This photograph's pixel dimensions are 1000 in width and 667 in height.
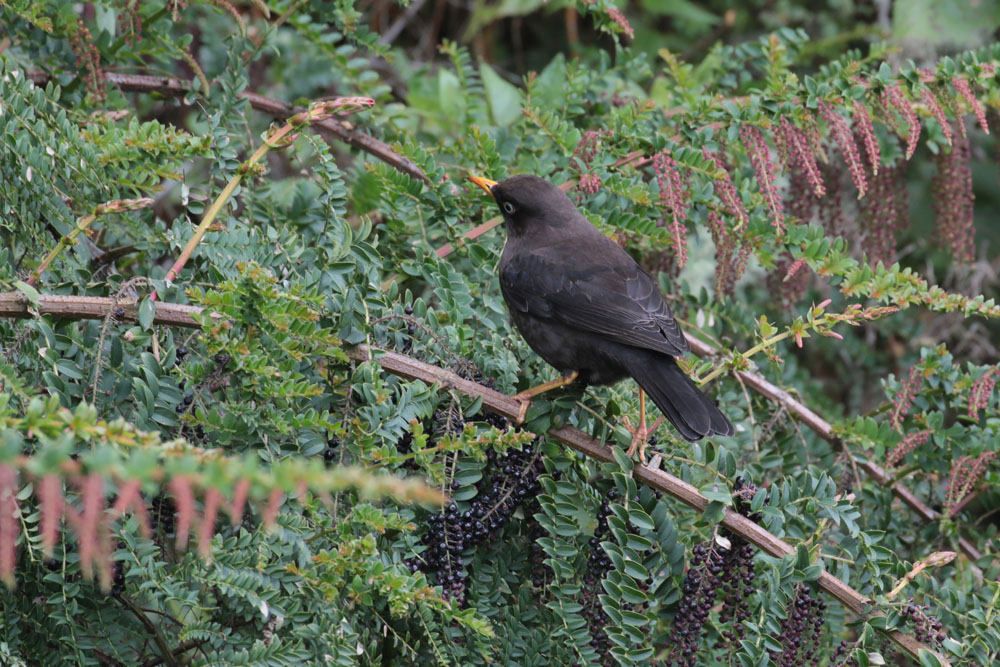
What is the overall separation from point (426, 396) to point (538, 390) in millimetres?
577

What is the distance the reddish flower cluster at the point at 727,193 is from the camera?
10.2 ft

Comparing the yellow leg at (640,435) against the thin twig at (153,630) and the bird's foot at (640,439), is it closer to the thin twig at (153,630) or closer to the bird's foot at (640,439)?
the bird's foot at (640,439)

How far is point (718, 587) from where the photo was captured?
104 inches

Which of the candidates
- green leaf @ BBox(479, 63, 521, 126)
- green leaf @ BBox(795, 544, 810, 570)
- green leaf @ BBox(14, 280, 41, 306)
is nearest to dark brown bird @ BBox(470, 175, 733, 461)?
green leaf @ BBox(795, 544, 810, 570)

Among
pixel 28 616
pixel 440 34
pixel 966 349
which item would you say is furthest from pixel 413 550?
pixel 440 34

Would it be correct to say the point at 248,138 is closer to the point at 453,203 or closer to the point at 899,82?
the point at 453,203

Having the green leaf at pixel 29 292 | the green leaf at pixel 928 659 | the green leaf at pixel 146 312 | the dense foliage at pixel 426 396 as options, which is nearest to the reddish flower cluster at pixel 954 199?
the dense foliage at pixel 426 396

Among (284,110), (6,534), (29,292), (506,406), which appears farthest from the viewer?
(284,110)

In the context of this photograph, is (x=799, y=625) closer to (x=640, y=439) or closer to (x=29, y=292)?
(x=640, y=439)

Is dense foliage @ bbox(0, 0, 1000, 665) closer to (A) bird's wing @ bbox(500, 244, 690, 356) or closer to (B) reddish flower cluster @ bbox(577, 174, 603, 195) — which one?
(B) reddish flower cluster @ bbox(577, 174, 603, 195)

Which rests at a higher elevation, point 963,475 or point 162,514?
point 162,514

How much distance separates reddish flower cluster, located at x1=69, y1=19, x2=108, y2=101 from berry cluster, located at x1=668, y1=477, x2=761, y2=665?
2.50 m

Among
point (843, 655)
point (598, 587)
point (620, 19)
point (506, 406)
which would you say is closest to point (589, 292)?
point (506, 406)

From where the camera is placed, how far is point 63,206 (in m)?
2.84
